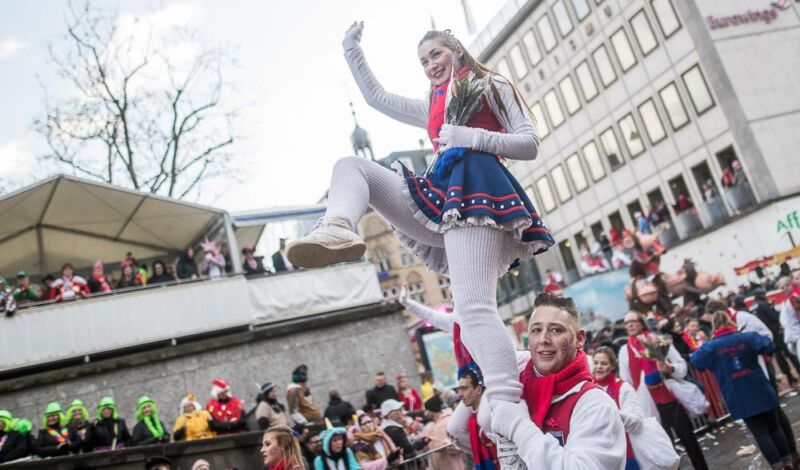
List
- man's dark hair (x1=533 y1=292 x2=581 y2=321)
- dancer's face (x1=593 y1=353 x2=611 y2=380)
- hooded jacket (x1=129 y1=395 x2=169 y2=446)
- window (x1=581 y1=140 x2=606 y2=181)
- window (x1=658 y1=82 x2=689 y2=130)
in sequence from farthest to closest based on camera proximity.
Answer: window (x1=581 y1=140 x2=606 y2=181), window (x1=658 y1=82 x2=689 y2=130), hooded jacket (x1=129 y1=395 x2=169 y2=446), dancer's face (x1=593 y1=353 x2=611 y2=380), man's dark hair (x1=533 y1=292 x2=581 y2=321)

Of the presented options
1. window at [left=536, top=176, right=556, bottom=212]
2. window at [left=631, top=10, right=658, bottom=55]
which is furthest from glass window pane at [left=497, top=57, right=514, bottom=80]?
window at [left=631, top=10, right=658, bottom=55]

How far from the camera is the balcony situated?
14211 millimetres

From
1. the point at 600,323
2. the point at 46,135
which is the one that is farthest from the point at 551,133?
the point at 46,135

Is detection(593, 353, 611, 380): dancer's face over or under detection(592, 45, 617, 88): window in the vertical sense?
under

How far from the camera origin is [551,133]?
35719 mm

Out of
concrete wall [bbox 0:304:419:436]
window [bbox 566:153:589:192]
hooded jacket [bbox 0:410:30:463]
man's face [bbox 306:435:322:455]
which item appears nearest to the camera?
man's face [bbox 306:435:322:455]

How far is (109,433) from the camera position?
32.6ft

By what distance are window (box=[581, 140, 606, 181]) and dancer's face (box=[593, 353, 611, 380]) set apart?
89.5 feet

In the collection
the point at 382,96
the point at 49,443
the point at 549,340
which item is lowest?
the point at 549,340

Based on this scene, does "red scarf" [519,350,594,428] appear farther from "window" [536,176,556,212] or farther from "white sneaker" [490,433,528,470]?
"window" [536,176,556,212]

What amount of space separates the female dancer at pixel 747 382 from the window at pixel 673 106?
22197 mm

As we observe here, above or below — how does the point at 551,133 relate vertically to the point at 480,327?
above

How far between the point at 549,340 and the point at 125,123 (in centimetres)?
2269

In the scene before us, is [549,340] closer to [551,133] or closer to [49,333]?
[49,333]
